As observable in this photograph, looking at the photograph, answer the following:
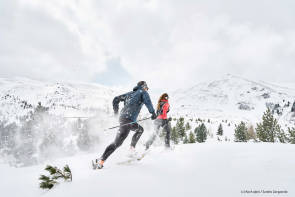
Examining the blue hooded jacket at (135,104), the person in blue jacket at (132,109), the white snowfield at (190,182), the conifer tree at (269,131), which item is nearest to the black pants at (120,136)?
the person in blue jacket at (132,109)

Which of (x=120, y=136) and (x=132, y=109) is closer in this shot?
(x=120, y=136)

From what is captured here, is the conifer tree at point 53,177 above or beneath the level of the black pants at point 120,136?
beneath

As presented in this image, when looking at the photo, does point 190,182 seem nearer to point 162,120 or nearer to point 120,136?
point 120,136

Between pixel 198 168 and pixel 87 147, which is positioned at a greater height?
pixel 198 168

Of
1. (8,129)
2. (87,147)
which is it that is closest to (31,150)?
(87,147)

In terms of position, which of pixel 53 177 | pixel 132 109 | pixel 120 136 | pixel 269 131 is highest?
pixel 132 109

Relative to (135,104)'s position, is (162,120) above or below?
below

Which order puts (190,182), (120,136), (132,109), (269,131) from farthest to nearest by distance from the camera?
1. (269,131)
2. (132,109)
3. (120,136)
4. (190,182)

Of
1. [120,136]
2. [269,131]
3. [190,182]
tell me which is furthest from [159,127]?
[269,131]

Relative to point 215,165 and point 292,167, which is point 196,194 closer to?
point 215,165

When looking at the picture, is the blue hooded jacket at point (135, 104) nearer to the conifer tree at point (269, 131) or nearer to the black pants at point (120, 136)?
the black pants at point (120, 136)

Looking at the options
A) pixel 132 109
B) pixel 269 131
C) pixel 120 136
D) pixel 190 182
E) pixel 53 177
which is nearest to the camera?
pixel 190 182

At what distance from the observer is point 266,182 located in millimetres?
2584

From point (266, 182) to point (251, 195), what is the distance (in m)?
0.55
